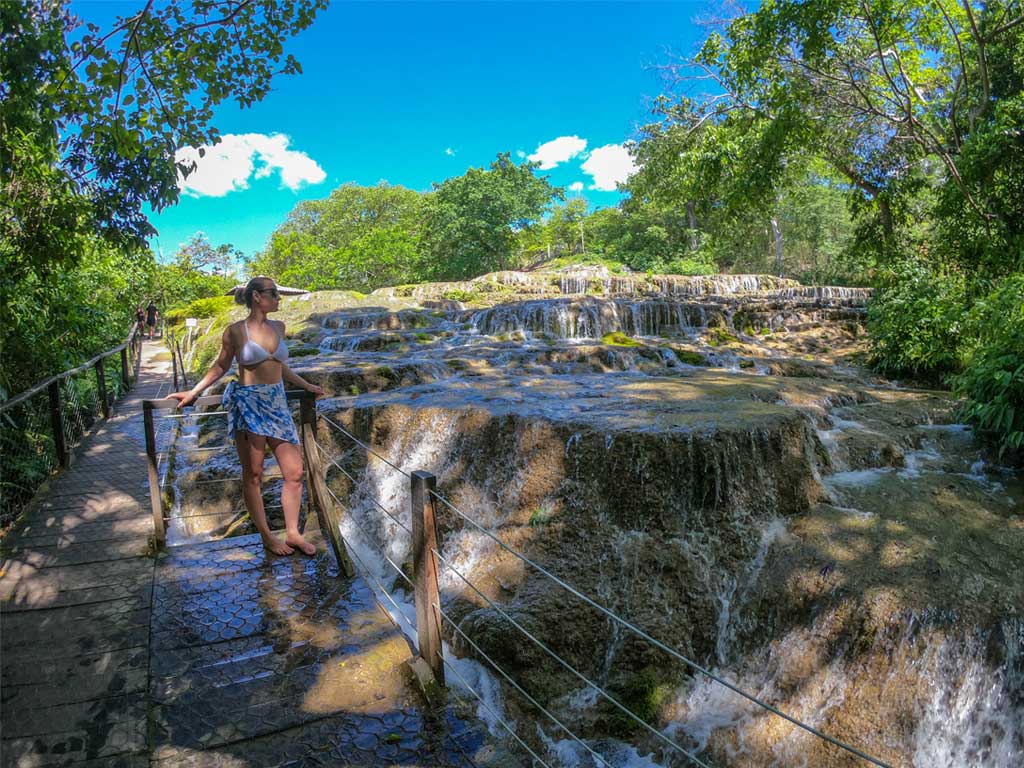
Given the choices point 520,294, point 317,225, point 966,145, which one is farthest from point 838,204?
point 317,225

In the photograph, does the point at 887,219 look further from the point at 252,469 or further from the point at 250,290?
the point at 252,469

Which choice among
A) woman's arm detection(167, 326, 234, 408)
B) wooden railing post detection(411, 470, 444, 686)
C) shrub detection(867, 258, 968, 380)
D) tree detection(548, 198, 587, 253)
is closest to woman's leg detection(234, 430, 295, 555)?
woman's arm detection(167, 326, 234, 408)

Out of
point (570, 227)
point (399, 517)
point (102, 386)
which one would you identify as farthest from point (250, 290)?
point (570, 227)

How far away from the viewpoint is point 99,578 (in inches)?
144

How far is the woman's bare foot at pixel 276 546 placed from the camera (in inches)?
154

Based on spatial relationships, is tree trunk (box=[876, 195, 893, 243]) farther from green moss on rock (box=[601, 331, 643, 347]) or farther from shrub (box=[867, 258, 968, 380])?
green moss on rock (box=[601, 331, 643, 347])

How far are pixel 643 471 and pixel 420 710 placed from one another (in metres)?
2.72

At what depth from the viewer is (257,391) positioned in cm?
350

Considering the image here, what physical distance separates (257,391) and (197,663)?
4.80 feet

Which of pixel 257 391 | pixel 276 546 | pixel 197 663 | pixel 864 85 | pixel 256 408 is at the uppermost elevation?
pixel 864 85

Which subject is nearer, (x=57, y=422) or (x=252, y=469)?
(x=252, y=469)

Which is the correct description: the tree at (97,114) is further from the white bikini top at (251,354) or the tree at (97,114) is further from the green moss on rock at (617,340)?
the green moss on rock at (617,340)

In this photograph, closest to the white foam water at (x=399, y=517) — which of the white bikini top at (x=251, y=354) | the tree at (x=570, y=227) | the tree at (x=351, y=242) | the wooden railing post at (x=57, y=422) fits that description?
the white bikini top at (x=251, y=354)

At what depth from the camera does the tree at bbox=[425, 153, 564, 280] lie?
3138 cm
